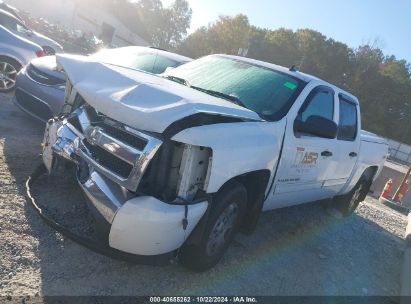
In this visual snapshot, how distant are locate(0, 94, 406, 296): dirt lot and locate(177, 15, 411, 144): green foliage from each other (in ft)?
181

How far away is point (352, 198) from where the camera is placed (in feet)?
25.3

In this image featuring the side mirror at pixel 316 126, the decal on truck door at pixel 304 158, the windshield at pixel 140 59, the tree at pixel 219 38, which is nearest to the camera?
the side mirror at pixel 316 126

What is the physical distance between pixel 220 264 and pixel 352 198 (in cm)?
436

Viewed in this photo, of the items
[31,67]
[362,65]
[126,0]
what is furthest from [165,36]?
[31,67]

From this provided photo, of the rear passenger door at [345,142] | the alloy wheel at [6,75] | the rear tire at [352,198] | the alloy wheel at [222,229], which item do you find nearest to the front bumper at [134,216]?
the alloy wheel at [222,229]

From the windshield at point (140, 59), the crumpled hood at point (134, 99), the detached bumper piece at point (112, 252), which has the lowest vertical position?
the detached bumper piece at point (112, 252)

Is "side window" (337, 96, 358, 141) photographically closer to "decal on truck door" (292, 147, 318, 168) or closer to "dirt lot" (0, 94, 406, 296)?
"decal on truck door" (292, 147, 318, 168)

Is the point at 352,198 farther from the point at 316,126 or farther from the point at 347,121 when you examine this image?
the point at 316,126

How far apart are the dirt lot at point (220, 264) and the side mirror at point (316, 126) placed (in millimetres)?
1503

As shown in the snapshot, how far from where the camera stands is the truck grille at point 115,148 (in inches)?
120

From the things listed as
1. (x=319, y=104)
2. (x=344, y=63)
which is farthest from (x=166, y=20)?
(x=319, y=104)

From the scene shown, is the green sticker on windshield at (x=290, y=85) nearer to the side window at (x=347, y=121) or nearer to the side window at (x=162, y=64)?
the side window at (x=347, y=121)

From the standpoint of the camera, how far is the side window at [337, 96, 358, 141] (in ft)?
18.9

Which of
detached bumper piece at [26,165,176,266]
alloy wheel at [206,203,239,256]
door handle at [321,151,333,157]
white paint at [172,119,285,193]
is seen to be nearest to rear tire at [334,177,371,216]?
door handle at [321,151,333,157]
